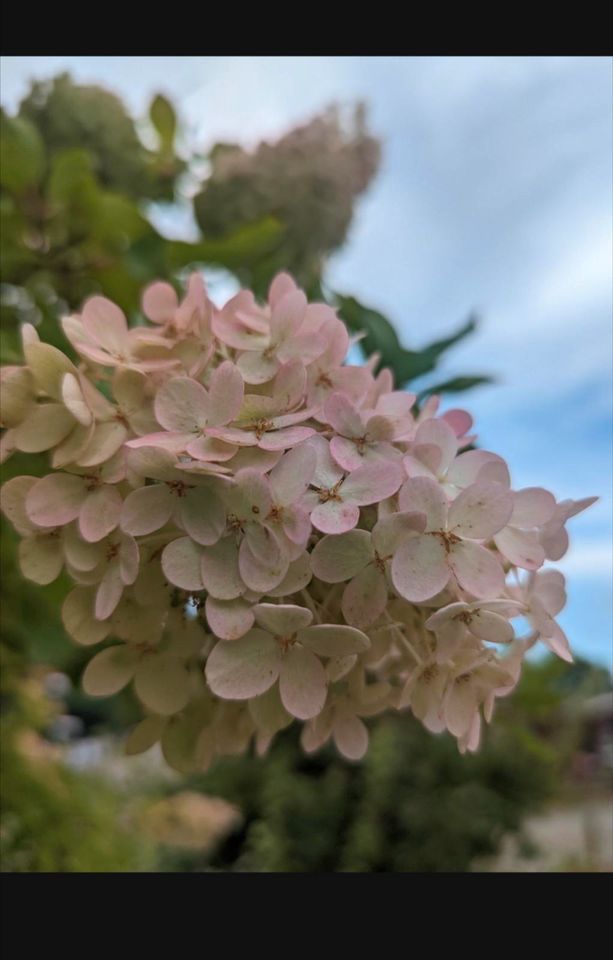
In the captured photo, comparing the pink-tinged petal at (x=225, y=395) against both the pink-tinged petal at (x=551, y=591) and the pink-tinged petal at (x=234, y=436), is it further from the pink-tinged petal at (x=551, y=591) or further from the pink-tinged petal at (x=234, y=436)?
the pink-tinged petal at (x=551, y=591)

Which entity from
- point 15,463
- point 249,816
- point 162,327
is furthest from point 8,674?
point 249,816

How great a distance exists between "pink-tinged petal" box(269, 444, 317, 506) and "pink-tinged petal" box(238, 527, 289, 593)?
0.04 ft

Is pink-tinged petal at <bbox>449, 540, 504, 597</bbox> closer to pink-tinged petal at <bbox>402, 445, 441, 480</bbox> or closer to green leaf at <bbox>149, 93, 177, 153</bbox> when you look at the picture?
pink-tinged petal at <bbox>402, 445, 441, 480</bbox>

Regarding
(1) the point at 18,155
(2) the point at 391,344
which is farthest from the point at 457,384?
(1) the point at 18,155

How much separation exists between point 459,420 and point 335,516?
86mm

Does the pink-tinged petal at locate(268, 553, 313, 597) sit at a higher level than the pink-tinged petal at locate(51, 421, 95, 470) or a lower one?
lower

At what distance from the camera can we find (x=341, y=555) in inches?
8.8

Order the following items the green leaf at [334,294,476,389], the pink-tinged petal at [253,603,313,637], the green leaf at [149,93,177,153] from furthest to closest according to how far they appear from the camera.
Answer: the green leaf at [149,93,177,153]
the green leaf at [334,294,476,389]
the pink-tinged petal at [253,603,313,637]

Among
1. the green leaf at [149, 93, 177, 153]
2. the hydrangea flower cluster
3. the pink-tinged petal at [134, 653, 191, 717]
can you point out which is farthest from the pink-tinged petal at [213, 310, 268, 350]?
the green leaf at [149, 93, 177, 153]

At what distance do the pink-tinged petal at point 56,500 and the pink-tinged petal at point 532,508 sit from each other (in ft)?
0.44

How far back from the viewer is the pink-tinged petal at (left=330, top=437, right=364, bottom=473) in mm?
233

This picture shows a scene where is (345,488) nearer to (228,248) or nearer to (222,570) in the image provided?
(222,570)

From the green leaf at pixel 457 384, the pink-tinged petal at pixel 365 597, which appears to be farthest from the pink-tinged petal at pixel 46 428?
the green leaf at pixel 457 384

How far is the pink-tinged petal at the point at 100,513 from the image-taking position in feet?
0.78
